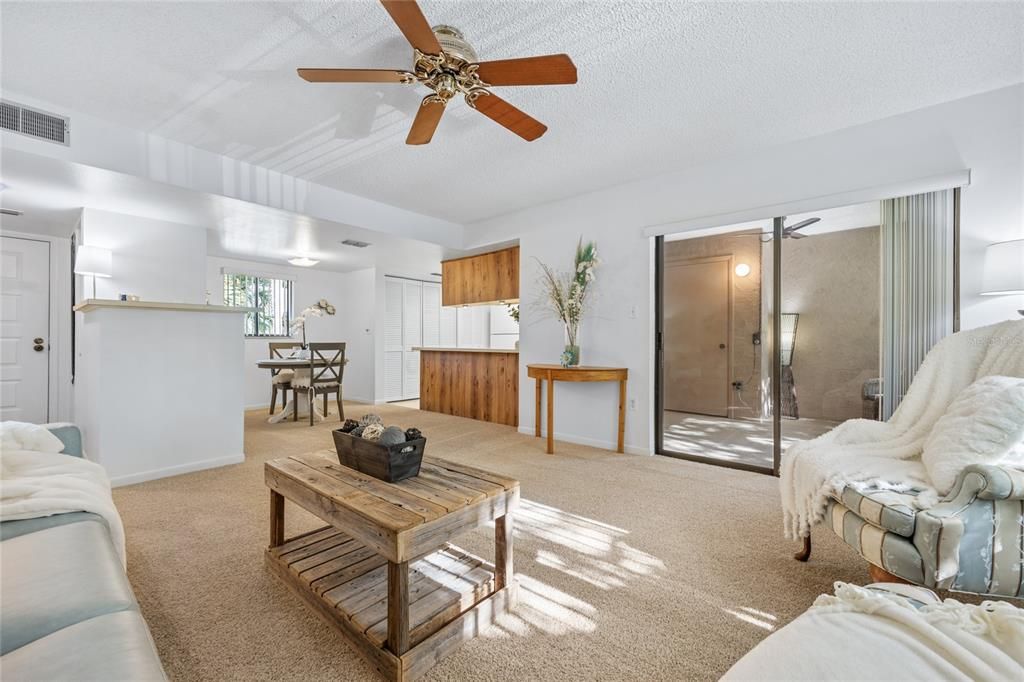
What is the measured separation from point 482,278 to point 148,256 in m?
3.39

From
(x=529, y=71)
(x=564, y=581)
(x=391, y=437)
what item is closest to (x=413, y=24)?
(x=529, y=71)

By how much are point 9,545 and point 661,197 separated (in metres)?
4.08

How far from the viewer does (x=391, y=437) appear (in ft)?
5.14

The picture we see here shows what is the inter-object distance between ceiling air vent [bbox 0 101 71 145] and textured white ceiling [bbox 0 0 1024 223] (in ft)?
0.42

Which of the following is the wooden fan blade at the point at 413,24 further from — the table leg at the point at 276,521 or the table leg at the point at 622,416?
the table leg at the point at 622,416

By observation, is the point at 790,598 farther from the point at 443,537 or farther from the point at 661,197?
the point at 661,197

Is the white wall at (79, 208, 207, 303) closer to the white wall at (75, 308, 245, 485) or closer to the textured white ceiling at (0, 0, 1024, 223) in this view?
the white wall at (75, 308, 245, 485)

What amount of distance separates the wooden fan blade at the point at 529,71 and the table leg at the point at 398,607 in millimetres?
1904

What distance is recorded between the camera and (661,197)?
12.1ft

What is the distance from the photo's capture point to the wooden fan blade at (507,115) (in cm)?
210

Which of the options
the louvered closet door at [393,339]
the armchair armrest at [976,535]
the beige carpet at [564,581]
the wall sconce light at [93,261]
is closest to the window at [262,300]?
the louvered closet door at [393,339]

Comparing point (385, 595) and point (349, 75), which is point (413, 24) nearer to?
point (349, 75)

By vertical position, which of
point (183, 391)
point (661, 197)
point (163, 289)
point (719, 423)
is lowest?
point (719, 423)

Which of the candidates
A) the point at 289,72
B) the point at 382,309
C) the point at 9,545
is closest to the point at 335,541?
Result: the point at 9,545
